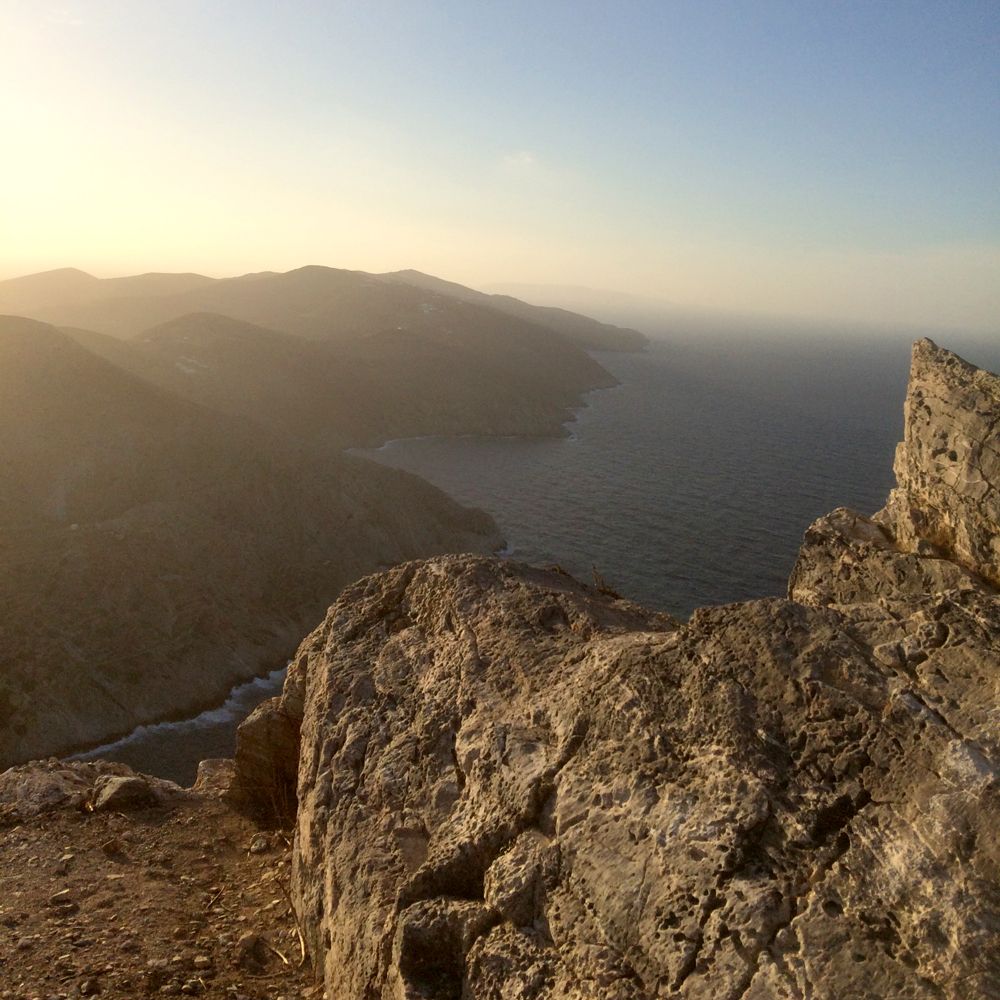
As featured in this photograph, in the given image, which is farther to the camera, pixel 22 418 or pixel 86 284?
pixel 86 284

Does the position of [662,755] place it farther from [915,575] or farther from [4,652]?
[4,652]

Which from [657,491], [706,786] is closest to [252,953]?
[706,786]

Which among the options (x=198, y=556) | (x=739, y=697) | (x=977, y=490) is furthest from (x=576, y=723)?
(x=198, y=556)

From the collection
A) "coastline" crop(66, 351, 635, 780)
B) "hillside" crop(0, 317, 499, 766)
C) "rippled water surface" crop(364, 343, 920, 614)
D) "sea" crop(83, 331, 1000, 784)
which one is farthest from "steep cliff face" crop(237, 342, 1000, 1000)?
"rippled water surface" crop(364, 343, 920, 614)

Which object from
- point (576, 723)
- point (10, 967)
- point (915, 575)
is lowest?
point (10, 967)

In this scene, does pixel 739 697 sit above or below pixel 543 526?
above

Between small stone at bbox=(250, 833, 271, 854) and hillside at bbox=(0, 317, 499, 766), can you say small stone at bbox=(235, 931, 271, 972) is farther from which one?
hillside at bbox=(0, 317, 499, 766)

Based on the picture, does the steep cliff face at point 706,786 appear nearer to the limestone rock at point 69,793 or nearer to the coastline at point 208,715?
the limestone rock at point 69,793

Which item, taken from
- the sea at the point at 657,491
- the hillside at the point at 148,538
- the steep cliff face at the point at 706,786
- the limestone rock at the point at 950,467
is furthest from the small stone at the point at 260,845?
the hillside at the point at 148,538

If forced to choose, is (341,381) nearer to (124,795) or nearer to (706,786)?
(124,795)
